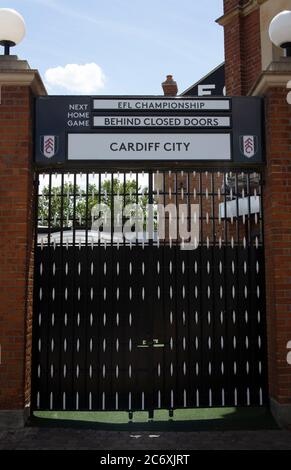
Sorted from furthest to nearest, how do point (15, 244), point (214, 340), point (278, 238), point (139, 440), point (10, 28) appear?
1. point (214, 340)
2. point (10, 28)
3. point (278, 238)
4. point (15, 244)
5. point (139, 440)

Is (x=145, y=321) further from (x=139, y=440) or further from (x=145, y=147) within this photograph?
(x=145, y=147)

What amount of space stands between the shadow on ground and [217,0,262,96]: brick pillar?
730 centimetres

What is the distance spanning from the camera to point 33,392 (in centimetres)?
558

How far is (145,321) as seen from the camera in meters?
5.70

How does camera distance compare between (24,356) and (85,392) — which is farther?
(85,392)

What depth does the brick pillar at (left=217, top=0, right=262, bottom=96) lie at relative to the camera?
33.7ft

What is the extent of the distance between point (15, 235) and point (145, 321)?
192 centimetres

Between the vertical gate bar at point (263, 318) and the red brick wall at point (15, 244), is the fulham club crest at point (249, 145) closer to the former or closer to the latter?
the vertical gate bar at point (263, 318)

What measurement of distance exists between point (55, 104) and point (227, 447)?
4.40 meters

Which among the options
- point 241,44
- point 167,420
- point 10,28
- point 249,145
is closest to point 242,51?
point 241,44

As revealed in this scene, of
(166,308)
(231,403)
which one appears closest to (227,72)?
(166,308)

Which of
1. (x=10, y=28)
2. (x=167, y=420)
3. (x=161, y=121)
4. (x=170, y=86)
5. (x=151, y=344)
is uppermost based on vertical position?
(x=170, y=86)
